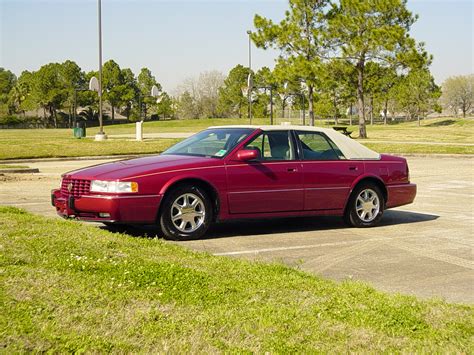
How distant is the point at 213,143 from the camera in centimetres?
903

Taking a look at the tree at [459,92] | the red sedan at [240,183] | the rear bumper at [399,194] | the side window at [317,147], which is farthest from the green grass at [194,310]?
the tree at [459,92]

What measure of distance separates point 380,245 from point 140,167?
3.12 m

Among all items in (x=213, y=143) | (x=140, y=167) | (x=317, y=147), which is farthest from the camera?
(x=317, y=147)

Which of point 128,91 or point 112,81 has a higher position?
point 112,81

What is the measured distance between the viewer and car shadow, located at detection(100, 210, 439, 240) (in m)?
8.78

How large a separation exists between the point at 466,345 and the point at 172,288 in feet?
6.66

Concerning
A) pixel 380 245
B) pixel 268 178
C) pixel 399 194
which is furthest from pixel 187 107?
pixel 380 245

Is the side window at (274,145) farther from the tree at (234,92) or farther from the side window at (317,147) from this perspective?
the tree at (234,92)

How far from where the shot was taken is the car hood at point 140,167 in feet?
26.3

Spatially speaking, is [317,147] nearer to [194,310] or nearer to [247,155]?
[247,155]

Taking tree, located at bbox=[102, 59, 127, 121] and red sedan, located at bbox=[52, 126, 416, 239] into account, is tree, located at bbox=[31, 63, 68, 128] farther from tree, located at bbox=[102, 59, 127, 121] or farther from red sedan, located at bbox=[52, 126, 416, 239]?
red sedan, located at bbox=[52, 126, 416, 239]

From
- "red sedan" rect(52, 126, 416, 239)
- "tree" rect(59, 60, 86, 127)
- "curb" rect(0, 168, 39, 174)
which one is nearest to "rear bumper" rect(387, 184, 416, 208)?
"red sedan" rect(52, 126, 416, 239)

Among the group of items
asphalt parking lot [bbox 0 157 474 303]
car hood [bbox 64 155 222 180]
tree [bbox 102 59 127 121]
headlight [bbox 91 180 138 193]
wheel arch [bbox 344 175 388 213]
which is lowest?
asphalt parking lot [bbox 0 157 474 303]

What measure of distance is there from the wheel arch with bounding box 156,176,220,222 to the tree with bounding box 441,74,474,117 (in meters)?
123
